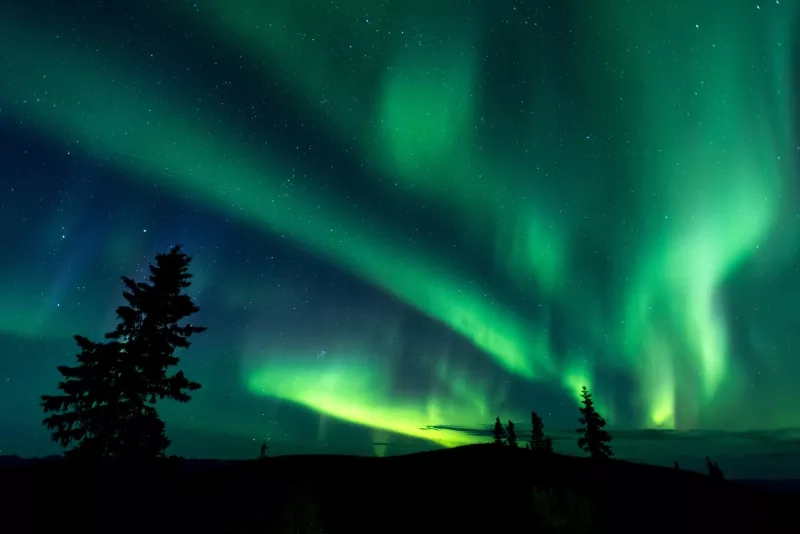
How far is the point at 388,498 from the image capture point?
16.1 meters

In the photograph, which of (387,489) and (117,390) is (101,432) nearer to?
(117,390)

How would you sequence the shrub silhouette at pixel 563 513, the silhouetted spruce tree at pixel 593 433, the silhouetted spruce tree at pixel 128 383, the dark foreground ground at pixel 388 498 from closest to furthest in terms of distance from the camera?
the shrub silhouette at pixel 563 513, the dark foreground ground at pixel 388 498, the silhouetted spruce tree at pixel 128 383, the silhouetted spruce tree at pixel 593 433

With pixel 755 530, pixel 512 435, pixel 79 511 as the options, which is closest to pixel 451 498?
pixel 755 530

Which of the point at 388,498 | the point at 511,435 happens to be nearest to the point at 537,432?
the point at 511,435

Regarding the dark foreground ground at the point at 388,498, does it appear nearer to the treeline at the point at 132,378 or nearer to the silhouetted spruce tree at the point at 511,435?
the treeline at the point at 132,378

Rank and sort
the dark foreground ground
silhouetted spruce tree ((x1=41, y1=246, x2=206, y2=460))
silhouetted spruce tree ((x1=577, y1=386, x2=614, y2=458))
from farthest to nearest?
silhouetted spruce tree ((x1=577, y1=386, x2=614, y2=458)) < silhouetted spruce tree ((x1=41, y1=246, x2=206, y2=460)) < the dark foreground ground

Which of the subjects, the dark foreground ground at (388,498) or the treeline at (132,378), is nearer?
the dark foreground ground at (388,498)

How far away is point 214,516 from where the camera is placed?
1414cm

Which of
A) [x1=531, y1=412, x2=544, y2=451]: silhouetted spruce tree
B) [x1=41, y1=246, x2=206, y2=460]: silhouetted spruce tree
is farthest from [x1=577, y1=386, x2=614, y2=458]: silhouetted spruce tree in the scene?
[x1=41, y1=246, x2=206, y2=460]: silhouetted spruce tree

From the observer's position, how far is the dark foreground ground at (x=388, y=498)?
12.6 meters

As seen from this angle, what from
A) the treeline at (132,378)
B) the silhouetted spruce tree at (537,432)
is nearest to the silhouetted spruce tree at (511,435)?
the silhouetted spruce tree at (537,432)

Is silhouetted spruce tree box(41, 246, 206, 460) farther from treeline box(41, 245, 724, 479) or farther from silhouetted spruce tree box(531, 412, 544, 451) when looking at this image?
silhouetted spruce tree box(531, 412, 544, 451)

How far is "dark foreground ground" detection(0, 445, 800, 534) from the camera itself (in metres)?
12.6

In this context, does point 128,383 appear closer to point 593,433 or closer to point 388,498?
point 388,498
